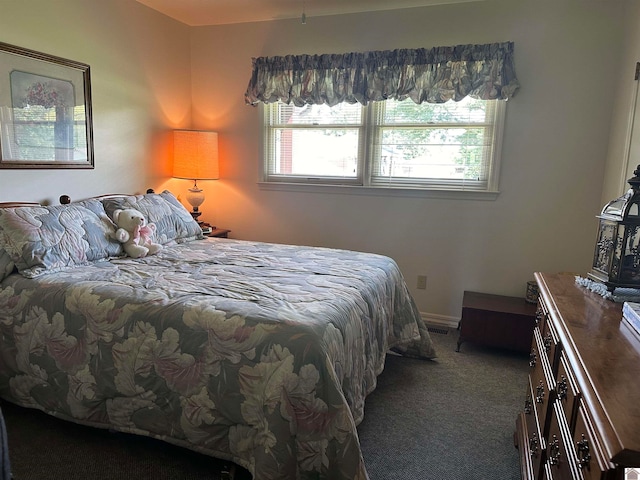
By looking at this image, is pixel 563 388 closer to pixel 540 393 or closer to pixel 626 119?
pixel 540 393

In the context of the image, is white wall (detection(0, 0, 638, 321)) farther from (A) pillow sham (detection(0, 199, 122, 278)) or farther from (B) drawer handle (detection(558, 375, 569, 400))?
(B) drawer handle (detection(558, 375, 569, 400))

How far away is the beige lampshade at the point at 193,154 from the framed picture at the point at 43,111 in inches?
31.4

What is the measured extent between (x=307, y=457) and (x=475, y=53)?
9.70ft

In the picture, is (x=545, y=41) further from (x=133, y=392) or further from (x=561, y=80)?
(x=133, y=392)

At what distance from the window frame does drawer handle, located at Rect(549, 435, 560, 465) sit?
7.89 feet

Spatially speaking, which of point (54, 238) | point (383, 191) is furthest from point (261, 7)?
point (54, 238)

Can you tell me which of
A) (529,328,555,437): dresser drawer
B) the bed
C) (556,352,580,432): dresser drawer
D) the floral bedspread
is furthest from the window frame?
(556,352,580,432): dresser drawer

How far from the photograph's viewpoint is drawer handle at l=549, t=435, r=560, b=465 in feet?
3.94

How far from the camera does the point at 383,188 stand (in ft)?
12.0

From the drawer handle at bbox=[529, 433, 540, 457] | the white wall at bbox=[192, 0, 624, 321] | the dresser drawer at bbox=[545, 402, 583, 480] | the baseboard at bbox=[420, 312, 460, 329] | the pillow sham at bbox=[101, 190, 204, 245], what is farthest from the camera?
the baseboard at bbox=[420, 312, 460, 329]

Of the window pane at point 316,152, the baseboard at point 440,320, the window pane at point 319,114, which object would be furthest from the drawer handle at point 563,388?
the window pane at point 319,114

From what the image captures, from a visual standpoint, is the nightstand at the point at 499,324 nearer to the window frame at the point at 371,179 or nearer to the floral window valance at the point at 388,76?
the window frame at the point at 371,179

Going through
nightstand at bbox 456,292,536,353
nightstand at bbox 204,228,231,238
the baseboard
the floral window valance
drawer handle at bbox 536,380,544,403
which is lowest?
the baseboard

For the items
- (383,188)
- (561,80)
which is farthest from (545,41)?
(383,188)
